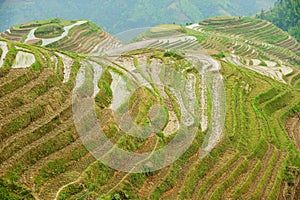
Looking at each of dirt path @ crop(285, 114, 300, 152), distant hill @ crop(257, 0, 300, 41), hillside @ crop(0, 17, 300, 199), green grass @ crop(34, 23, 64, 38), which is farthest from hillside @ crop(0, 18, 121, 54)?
distant hill @ crop(257, 0, 300, 41)

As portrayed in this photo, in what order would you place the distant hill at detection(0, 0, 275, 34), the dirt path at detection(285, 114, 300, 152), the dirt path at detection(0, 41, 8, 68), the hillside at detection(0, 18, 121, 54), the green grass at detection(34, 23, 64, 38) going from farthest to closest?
1. the distant hill at detection(0, 0, 275, 34)
2. the green grass at detection(34, 23, 64, 38)
3. the hillside at detection(0, 18, 121, 54)
4. the dirt path at detection(285, 114, 300, 152)
5. the dirt path at detection(0, 41, 8, 68)

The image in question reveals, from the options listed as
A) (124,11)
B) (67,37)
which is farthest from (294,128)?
(124,11)

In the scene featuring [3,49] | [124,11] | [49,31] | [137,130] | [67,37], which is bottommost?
[124,11]

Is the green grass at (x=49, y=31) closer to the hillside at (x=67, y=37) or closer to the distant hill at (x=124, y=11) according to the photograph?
the hillside at (x=67, y=37)

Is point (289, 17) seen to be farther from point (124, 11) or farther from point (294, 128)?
point (124, 11)

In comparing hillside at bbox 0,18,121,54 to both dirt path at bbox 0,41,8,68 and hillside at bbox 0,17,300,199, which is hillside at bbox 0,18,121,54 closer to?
hillside at bbox 0,17,300,199

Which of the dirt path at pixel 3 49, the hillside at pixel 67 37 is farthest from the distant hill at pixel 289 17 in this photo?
the dirt path at pixel 3 49

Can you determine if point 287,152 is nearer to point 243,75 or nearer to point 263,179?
point 263,179

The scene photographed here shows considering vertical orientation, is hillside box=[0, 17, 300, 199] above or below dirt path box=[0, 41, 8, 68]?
below
